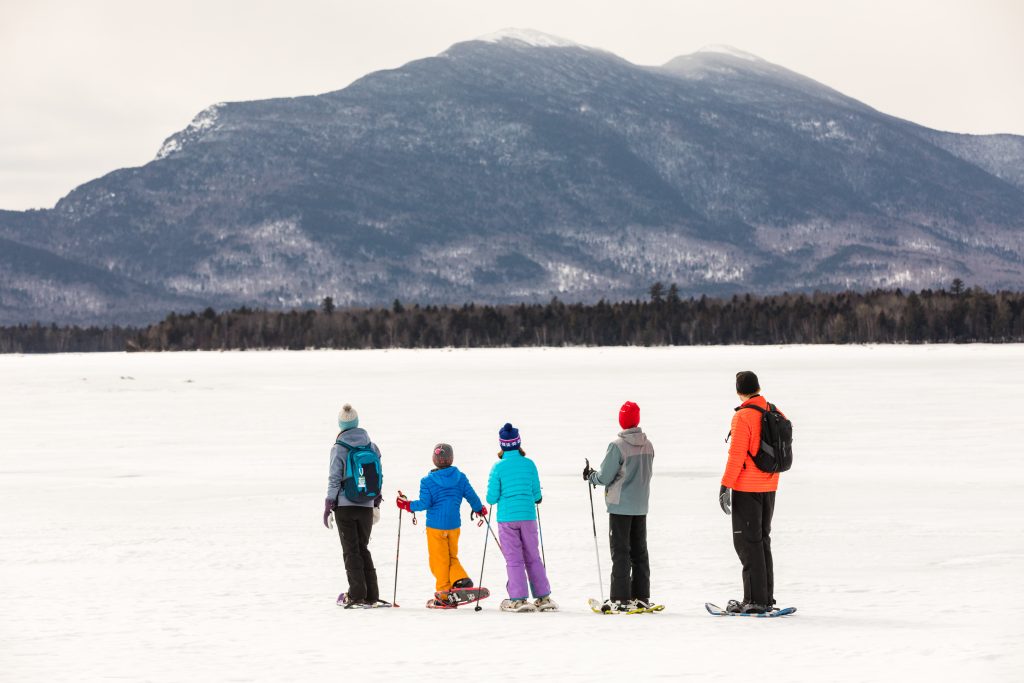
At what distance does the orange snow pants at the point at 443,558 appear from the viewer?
15.1m

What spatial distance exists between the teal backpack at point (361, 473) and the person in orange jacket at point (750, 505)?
10.8 ft

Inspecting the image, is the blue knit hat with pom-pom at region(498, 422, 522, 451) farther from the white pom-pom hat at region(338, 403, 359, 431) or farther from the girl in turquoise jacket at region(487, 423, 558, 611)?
the white pom-pom hat at region(338, 403, 359, 431)

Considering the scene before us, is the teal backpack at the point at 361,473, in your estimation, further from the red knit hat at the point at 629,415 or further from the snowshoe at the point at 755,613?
the snowshoe at the point at 755,613

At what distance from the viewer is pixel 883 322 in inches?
6727

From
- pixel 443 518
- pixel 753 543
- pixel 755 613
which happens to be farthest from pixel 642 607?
pixel 443 518

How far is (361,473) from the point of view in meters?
14.9

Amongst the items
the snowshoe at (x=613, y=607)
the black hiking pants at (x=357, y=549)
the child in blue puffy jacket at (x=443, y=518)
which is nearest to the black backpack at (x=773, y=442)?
the snowshoe at (x=613, y=607)

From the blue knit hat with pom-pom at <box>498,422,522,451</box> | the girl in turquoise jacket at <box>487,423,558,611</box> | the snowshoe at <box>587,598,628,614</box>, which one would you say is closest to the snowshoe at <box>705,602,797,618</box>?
the snowshoe at <box>587,598,628,614</box>

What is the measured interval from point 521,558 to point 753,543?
219 cm

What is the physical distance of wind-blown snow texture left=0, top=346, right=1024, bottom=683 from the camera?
40.7 feet

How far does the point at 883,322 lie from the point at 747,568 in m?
161

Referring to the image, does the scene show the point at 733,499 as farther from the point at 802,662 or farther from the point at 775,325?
the point at 775,325

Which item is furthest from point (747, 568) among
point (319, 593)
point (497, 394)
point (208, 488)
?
point (497, 394)

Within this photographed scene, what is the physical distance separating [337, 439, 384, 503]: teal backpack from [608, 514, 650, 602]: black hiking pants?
7.56ft
